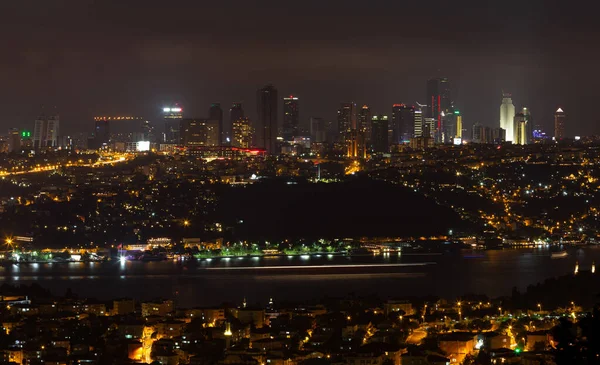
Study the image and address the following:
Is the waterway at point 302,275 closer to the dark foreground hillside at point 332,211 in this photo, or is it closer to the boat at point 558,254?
the boat at point 558,254

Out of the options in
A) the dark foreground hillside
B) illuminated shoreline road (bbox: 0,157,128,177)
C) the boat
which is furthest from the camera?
illuminated shoreline road (bbox: 0,157,128,177)

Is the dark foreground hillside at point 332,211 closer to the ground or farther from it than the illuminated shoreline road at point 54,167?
closer to the ground

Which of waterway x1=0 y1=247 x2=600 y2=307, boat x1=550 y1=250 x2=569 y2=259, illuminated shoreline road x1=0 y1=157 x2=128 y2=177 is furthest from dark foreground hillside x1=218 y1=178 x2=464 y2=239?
illuminated shoreline road x1=0 y1=157 x2=128 y2=177

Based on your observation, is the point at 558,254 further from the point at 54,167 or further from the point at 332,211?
the point at 54,167

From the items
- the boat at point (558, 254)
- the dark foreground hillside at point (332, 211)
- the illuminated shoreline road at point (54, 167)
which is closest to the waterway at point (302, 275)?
the boat at point (558, 254)

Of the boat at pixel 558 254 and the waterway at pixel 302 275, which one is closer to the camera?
the waterway at pixel 302 275

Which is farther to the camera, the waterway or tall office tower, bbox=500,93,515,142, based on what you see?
tall office tower, bbox=500,93,515,142

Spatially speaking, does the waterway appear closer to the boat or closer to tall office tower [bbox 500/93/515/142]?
the boat

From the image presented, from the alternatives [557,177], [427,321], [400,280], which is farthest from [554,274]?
[557,177]

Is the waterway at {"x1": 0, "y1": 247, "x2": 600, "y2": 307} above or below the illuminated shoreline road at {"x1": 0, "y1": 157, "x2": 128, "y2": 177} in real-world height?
below
